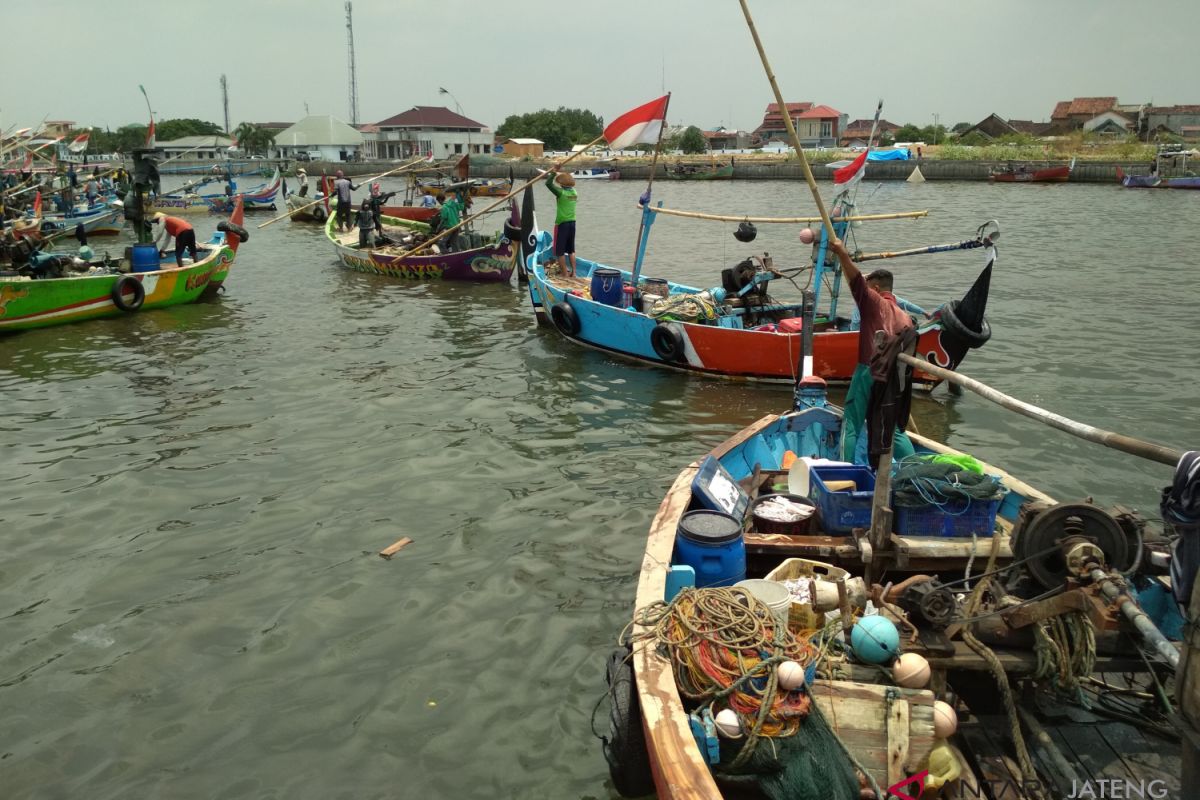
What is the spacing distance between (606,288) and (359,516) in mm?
6270

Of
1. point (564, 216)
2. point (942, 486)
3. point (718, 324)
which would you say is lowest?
point (718, 324)

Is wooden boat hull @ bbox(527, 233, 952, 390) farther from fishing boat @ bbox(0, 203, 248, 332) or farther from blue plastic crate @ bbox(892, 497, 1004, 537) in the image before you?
fishing boat @ bbox(0, 203, 248, 332)

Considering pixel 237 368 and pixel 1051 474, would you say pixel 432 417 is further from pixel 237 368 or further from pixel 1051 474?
pixel 1051 474

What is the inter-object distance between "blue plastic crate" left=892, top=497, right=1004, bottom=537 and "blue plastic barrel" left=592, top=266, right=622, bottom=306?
8190mm

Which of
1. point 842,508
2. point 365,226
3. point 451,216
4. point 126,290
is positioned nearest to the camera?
point 842,508

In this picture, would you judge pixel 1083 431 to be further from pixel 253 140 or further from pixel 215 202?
pixel 253 140

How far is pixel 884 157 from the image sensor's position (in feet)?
32.9

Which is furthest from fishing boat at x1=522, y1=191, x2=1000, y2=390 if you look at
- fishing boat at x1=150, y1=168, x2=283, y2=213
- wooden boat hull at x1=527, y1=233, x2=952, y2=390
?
fishing boat at x1=150, y1=168, x2=283, y2=213

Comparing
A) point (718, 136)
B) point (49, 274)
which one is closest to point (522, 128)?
point (718, 136)

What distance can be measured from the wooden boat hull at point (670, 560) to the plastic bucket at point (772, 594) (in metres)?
0.46

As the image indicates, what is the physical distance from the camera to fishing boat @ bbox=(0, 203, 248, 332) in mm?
14352

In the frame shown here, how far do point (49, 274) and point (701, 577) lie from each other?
1546cm

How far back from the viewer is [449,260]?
63.5ft

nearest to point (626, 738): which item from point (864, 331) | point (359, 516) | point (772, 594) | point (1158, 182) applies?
point (772, 594)
